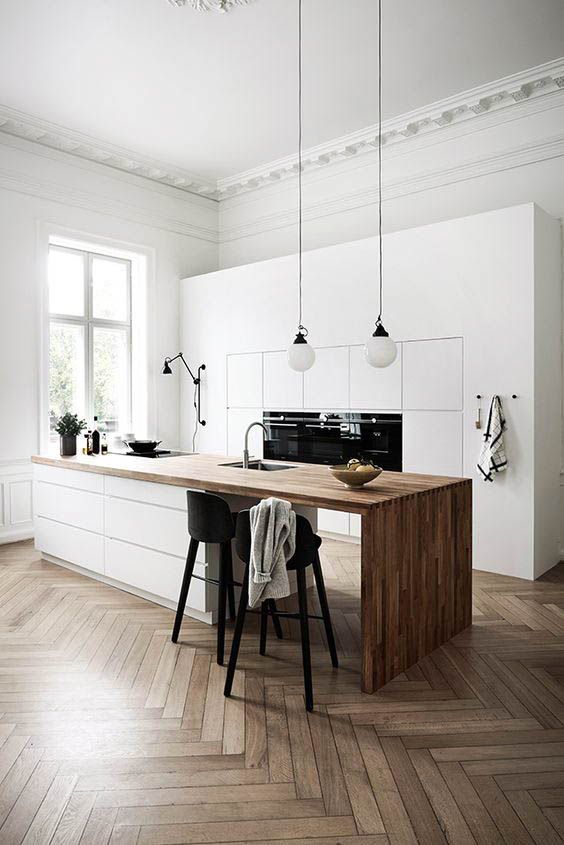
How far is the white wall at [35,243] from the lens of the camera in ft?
17.7

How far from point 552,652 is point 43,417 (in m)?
4.47

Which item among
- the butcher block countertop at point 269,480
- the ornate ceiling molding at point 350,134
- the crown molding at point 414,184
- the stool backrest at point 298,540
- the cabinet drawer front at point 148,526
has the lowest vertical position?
the cabinet drawer front at point 148,526

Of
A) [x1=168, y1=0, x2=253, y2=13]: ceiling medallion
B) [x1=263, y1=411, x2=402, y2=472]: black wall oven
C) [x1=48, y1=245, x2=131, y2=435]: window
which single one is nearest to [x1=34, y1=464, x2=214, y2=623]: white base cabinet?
[x1=48, y1=245, x2=131, y2=435]: window

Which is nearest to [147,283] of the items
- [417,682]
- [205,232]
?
[205,232]

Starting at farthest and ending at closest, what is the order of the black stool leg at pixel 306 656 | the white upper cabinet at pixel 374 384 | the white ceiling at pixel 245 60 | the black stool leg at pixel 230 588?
the white upper cabinet at pixel 374 384
the white ceiling at pixel 245 60
the black stool leg at pixel 230 588
the black stool leg at pixel 306 656

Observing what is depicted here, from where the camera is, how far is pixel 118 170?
246 inches

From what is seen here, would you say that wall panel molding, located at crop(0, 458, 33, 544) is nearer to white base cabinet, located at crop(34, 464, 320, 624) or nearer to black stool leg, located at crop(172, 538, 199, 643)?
white base cabinet, located at crop(34, 464, 320, 624)

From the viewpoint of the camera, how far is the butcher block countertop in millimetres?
2838

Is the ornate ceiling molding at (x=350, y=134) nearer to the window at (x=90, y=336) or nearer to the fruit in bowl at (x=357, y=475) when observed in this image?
the window at (x=90, y=336)

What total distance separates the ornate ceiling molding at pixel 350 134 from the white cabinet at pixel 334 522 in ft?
10.8

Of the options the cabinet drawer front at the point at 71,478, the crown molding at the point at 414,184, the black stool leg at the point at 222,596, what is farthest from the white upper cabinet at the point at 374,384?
the black stool leg at the point at 222,596

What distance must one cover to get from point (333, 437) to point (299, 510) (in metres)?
1.56

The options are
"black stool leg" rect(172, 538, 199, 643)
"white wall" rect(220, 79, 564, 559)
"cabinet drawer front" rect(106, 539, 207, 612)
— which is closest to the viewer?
"black stool leg" rect(172, 538, 199, 643)

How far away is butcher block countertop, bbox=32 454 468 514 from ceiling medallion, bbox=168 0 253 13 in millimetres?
2754
